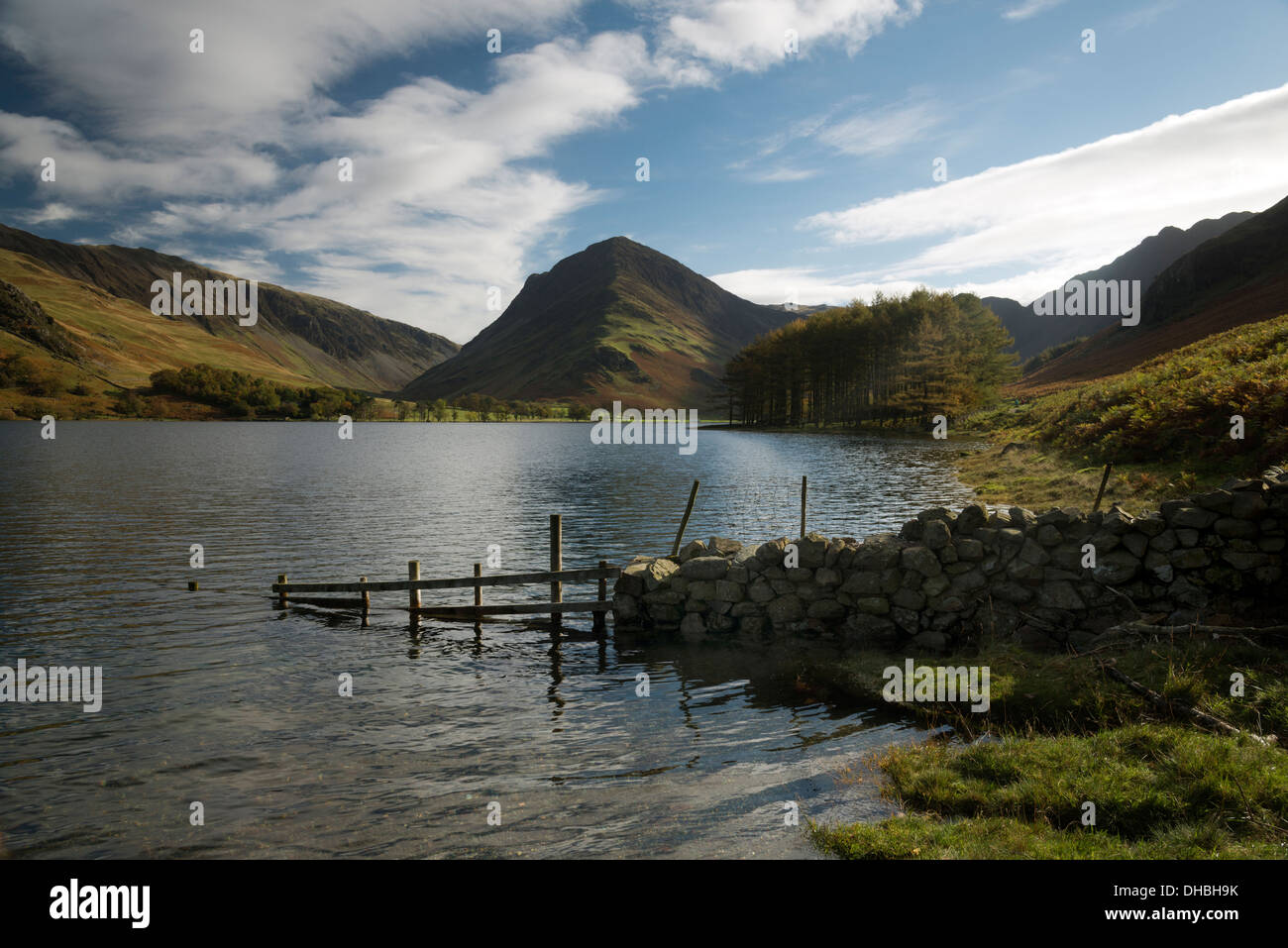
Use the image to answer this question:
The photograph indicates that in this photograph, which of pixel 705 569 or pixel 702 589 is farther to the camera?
pixel 705 569

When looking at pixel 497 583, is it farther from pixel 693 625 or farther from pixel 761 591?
pixel 761 591

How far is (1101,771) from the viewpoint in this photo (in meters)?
8.45

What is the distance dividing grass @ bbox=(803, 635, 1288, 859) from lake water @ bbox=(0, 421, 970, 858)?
3.09 ft

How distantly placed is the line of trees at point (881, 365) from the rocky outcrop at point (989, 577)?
85.4 m

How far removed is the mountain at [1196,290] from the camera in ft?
367

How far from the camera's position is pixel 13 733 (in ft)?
44.0

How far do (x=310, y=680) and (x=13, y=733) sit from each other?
5.50 meters

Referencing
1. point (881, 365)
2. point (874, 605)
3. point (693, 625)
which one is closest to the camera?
point (874, 605)

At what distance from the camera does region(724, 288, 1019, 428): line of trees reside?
3799 inches

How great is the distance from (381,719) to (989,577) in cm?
1484

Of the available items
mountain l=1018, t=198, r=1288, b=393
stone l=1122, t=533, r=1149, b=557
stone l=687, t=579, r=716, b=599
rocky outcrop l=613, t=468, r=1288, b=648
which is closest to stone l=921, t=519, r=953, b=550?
rocky outcrop l=613, t=468, r=1288, b=648

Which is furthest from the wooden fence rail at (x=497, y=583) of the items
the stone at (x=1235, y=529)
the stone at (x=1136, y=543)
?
the stone at (x=1235, y=529)

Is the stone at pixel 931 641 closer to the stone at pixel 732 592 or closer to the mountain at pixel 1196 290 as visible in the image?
the stone at pixel 732 592

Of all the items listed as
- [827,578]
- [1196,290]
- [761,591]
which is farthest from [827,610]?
[1196,290]
